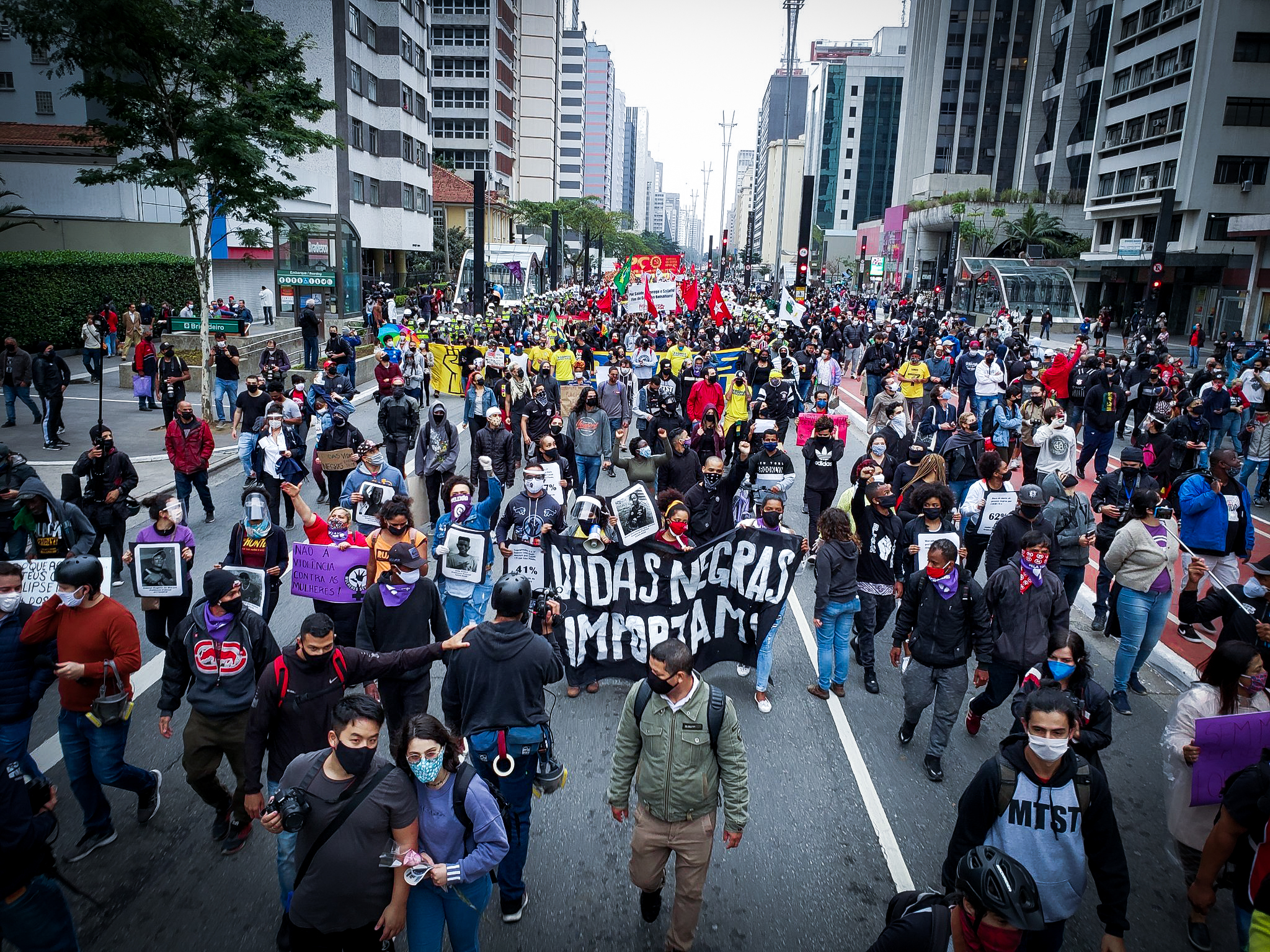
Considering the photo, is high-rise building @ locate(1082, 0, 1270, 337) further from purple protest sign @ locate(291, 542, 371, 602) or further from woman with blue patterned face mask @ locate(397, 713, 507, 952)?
woman with blue patterned face mask @ locate(397, 713, 507, 952)

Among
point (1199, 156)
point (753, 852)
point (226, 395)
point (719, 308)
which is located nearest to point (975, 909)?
point (753, 852)

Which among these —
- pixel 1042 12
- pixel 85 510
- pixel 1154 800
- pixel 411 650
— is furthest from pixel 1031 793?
pixel 1042 12

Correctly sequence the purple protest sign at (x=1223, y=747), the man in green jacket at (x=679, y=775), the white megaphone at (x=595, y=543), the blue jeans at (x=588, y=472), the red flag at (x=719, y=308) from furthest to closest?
1. the red flag at (x=719, y=308)
2. the blue jeans at (x=588, y=472)
3. the white megaphone at (x=595, y=543)
4. the purple protest sign at (x=1223, y=747)
5. the man in green jacket at (x=679, y=775)

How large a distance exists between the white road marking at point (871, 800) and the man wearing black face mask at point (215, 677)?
3744mm

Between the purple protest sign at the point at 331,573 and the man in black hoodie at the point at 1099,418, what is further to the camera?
the man in black hoodie at the point at 1099,418

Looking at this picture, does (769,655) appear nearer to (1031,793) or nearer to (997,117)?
(1031,793)

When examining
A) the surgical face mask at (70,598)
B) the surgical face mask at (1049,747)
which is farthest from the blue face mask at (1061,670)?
the surgical face mask at (70,598)

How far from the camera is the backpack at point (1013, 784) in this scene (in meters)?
3.75

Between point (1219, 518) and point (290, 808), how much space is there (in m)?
7.90

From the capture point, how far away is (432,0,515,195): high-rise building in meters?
77.2

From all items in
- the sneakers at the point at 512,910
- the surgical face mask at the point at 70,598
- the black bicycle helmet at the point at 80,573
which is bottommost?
the sneakers at the point at 512,910

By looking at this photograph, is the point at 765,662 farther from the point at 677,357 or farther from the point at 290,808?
the point at 677,357

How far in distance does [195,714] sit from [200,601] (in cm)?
64

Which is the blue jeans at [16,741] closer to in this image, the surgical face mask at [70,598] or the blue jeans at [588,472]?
the surgical face mask at [70,598]
